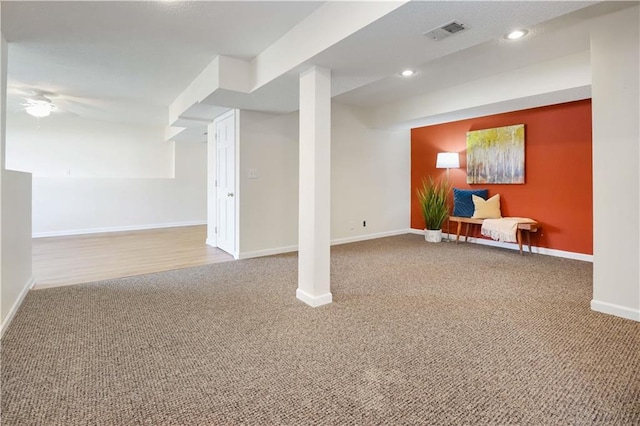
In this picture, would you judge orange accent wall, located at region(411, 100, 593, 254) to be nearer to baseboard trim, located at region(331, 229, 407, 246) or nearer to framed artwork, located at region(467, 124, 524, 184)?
framed artwork, located at region(467, 124, 524, 184)

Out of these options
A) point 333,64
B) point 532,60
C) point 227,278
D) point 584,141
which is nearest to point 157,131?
point 227,278

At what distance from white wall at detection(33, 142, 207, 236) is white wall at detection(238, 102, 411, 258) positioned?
393 cm

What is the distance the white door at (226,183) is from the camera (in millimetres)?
4547

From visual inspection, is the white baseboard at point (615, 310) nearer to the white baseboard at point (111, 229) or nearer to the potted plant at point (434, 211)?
the potted plant at point (434, 211)

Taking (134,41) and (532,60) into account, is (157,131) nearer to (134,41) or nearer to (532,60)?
(134,41)

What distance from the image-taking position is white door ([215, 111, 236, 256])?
455 centimetres

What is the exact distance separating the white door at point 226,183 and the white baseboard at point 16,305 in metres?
2.11

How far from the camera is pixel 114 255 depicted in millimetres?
4570

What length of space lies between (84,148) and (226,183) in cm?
400

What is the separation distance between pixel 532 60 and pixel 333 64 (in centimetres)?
234

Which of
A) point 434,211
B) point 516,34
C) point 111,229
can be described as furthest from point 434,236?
point 111,229

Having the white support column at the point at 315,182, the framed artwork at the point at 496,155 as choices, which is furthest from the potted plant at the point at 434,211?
the white support column at the point at 315,182

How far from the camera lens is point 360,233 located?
5727 millimetres

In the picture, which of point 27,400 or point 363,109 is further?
point 363,109
